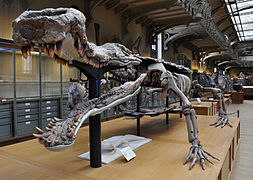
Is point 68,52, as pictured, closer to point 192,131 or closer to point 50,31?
point 50,31

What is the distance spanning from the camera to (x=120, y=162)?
2.24m

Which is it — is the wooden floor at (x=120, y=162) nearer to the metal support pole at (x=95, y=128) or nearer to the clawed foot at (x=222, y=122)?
the metal support pole at (x=95, y=128)

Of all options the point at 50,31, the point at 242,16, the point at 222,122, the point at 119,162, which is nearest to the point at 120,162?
the point at 119,162

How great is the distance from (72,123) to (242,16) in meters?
17.5

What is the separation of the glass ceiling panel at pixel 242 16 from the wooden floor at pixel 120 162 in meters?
9.05

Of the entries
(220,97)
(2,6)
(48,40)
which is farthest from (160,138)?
(2,6)

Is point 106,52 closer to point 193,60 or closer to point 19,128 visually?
point 19,128

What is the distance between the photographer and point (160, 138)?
10.5 ft

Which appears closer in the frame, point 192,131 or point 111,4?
point 192,131

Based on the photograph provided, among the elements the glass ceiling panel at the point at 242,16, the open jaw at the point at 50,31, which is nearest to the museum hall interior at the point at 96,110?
the open jaw at the point at 50,31

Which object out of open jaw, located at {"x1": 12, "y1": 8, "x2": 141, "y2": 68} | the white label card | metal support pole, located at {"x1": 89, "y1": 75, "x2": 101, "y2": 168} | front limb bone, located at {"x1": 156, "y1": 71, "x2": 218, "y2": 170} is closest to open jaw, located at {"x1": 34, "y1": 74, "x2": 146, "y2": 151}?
metal support pole, located at {"x1": 89, "y1": 75, "x2": 101, "y2": 168}

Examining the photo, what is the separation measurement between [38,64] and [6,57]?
2.21ft

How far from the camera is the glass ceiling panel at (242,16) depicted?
1252cm

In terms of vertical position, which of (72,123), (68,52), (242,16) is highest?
(242,16)
